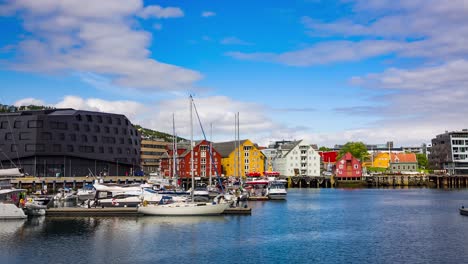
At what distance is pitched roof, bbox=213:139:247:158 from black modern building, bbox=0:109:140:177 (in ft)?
111

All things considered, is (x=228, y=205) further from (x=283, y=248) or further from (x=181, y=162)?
(x=181, y=162)

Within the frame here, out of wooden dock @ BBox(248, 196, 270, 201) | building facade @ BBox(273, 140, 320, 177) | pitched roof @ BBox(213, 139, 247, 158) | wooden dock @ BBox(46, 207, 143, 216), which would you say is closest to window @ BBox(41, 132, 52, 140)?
wooden dock @ BBox(248, 196, 270, 201)

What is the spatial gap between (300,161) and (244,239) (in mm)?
132693

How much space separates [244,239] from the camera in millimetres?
48406

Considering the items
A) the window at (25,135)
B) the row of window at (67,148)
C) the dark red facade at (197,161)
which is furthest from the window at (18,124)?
the dark red facade at (197,161)

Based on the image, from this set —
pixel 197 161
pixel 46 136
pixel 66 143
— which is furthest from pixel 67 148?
pixel 197 161

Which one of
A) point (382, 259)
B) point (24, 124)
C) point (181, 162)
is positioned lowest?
point (382, 259)

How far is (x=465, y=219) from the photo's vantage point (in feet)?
213

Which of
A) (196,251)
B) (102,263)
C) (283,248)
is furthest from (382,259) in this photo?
(102,263)

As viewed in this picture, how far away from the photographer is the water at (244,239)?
1578 inches

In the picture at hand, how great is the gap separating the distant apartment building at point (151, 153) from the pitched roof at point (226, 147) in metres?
24.3

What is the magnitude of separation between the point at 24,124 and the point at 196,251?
302ft

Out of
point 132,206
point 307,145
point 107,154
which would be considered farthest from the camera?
point 307,145

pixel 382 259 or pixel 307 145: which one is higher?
pixel 307 145
